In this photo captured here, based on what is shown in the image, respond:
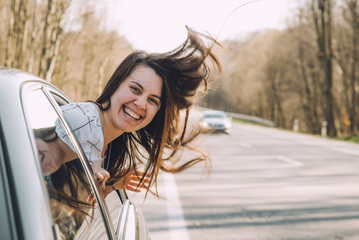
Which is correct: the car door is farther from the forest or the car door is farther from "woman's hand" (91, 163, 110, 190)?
the forest

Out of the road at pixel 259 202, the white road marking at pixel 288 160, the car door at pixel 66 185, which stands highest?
the car door at pixel 66 185

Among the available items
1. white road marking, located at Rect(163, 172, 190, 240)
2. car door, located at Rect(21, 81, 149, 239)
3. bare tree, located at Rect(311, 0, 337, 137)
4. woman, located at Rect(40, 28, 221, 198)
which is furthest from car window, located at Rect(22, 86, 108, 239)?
bare tree, located at Rect(311, 0, 337, 137)

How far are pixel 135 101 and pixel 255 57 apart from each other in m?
72.5

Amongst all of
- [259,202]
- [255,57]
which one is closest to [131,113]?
[259,202]

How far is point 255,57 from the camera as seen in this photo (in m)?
73.7

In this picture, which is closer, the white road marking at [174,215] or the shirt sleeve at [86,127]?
the shirt sleeve at [86,127]

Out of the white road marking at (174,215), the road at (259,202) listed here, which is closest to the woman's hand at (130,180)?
the road at (259,202)

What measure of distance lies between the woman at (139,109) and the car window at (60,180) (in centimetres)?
46

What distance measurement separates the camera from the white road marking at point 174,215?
18.7 ft

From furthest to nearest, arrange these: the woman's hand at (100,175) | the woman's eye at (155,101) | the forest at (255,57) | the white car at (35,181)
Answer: the forest at (255,57), the woman's eye at (155,101), the woman's hand at (100,175), the white car at (35,181)

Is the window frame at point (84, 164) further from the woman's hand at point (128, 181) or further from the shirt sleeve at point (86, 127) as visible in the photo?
the woman's hand at point (128, 181)

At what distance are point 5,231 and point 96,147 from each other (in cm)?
143

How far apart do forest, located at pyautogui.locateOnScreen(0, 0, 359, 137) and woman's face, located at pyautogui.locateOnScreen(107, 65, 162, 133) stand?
22.4 inches

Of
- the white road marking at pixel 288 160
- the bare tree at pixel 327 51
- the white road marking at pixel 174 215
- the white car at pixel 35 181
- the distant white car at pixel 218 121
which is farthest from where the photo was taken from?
the bare tree at pixel 327 51
